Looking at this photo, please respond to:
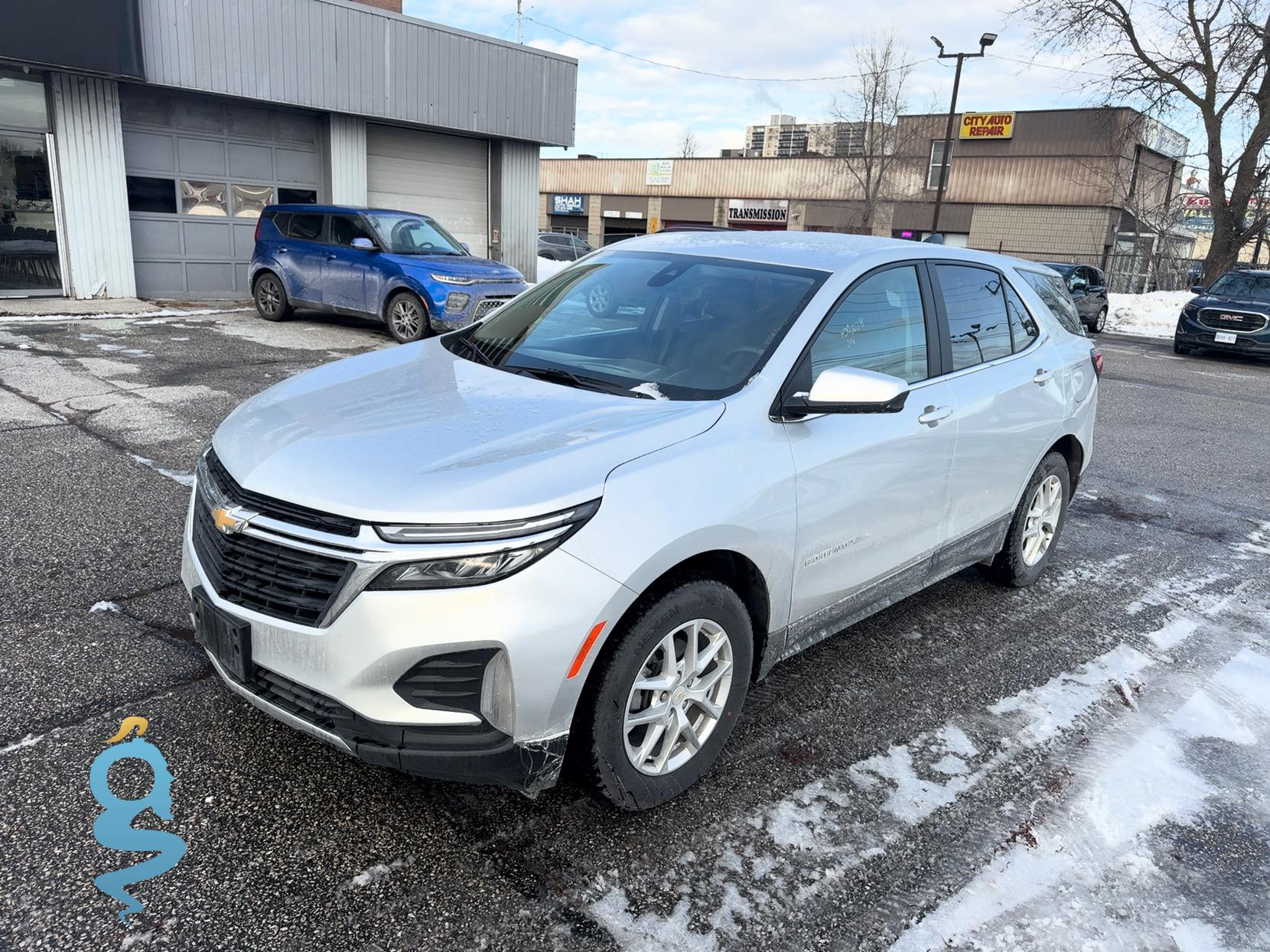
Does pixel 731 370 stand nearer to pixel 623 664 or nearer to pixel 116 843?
pixel 623 664

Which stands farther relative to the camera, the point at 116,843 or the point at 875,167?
the point at 875,167

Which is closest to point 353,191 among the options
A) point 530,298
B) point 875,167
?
point 530,298

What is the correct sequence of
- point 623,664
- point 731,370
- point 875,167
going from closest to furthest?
point 623,664 < point 731,370 < point 875,167

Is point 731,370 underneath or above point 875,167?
underneath

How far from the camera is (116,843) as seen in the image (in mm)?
2477

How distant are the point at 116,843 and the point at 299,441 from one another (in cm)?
121

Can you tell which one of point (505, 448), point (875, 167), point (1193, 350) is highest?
point (875, 167)

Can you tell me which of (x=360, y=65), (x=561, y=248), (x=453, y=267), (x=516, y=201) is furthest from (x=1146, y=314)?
(x=453, y=267)

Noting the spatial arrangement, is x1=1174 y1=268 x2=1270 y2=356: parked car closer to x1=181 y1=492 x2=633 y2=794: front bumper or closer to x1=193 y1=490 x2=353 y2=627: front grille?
x1=181 y1=492 x2=633 y2=794: front bumper

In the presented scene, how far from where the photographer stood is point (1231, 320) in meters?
17.0

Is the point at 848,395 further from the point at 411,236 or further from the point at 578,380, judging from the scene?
the point at 411,236

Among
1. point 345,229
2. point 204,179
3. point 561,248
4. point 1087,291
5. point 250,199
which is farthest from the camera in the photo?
point 561,248

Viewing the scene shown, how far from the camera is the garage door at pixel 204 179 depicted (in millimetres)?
14680

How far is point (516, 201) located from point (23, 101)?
29.5ft
